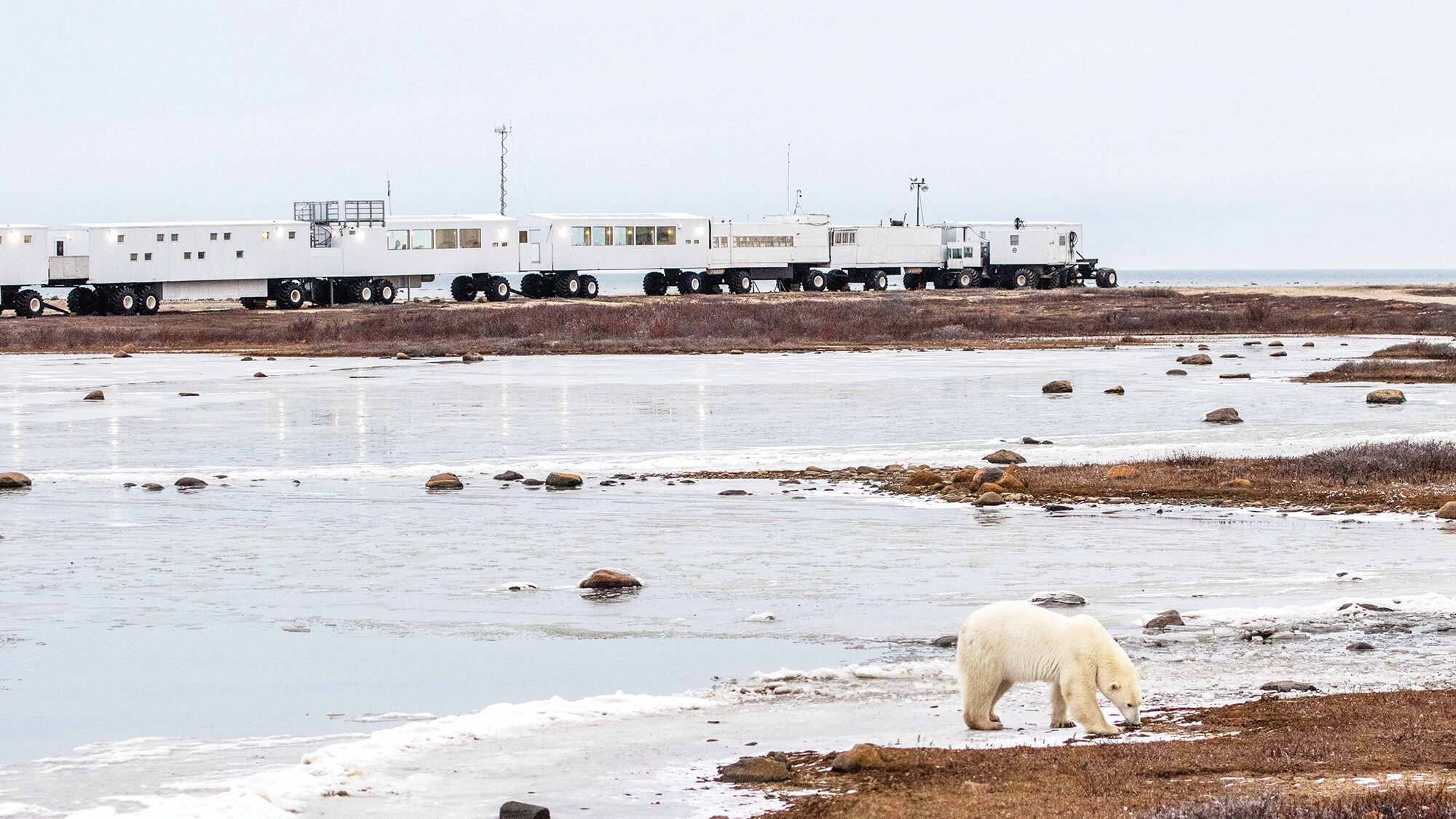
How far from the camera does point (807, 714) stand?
9164 millimetres

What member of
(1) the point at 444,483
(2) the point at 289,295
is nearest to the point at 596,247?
(2) the point at 289,295

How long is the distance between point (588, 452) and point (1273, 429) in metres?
10.2

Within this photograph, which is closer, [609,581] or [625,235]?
[609,581]

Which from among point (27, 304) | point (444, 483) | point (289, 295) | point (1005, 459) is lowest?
point (444, 483)

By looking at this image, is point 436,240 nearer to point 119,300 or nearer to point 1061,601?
point 119,300

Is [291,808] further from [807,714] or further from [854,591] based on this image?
[854,591]

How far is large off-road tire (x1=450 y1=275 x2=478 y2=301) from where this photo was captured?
8112cm

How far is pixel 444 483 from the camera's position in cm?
1989

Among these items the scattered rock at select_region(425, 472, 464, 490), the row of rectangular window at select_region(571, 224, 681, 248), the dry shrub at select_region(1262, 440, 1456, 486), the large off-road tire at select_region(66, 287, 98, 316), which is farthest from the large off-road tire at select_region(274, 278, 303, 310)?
the dry shrub at select_region(1262, 440, 1456, 486)

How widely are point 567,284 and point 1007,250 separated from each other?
95.3ft

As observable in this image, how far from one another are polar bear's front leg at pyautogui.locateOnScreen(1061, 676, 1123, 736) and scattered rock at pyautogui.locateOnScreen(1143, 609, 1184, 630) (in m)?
3.09

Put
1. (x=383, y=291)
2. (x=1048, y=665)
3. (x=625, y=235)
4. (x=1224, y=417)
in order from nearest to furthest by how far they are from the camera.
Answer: (x=1048, y=665)
(x=1224, y=417)
(x=383, y=291)
(x=625, y=235)

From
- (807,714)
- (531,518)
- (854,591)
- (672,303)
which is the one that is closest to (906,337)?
(672,303)

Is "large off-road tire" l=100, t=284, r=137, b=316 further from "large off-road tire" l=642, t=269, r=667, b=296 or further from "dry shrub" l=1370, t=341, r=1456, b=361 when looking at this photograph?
"dry shrub" l=1370, t=341, r=1456, b=361
